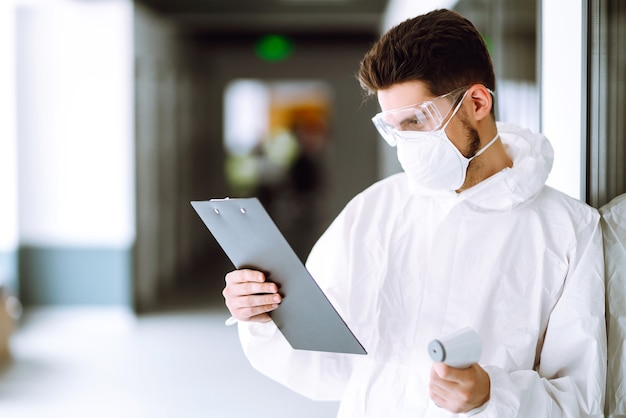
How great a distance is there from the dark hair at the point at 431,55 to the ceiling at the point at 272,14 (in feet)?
17.7

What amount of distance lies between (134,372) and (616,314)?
381 cm

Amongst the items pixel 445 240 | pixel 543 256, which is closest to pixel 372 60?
pixel 445 240

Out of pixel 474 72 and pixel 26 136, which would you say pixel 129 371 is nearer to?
pixel 26 136

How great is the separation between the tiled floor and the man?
8.21 ft

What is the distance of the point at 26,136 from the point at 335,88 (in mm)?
5469

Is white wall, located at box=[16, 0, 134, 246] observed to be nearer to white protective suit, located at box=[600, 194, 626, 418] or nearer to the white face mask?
the white face mask

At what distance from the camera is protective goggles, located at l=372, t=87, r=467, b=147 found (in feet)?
4.91

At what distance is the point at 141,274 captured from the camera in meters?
6.54

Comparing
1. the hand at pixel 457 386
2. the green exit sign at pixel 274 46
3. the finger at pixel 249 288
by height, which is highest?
the green exit sign at pixel 274 46

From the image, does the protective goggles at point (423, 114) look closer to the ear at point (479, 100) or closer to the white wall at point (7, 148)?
the ear at point (479, 100)

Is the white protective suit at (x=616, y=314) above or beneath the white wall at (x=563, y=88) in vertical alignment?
beneath

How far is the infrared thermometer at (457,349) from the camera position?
1.15 metres

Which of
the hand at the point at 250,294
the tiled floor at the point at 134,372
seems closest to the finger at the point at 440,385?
the hand at the point at 250,294

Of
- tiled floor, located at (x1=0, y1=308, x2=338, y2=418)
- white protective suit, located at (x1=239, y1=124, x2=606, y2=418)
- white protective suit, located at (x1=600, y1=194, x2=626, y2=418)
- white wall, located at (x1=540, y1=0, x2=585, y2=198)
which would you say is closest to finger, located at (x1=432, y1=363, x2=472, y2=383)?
white protective suit, located at (x1=239, y1=124, x2=606, y2=418)
